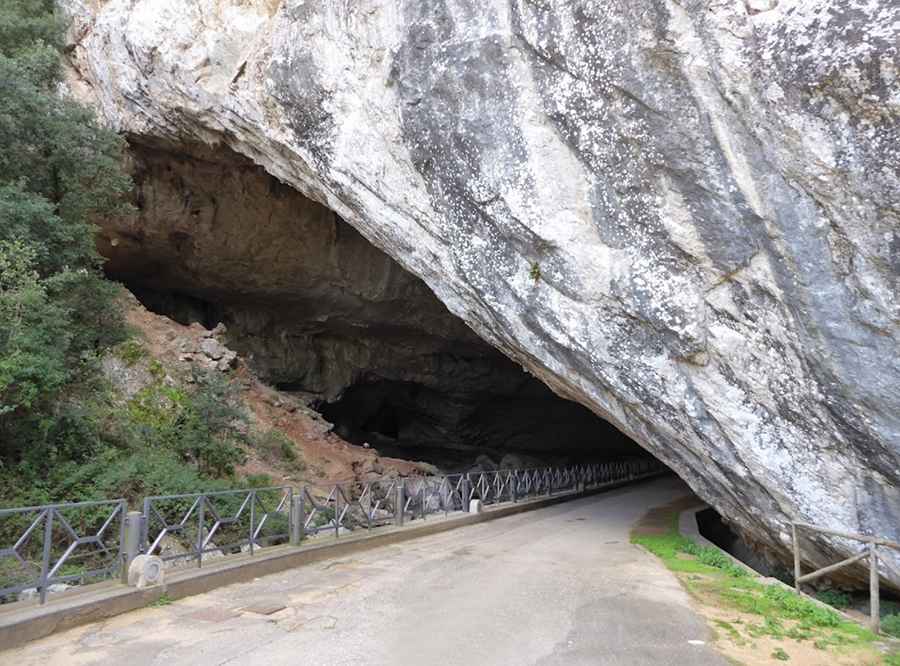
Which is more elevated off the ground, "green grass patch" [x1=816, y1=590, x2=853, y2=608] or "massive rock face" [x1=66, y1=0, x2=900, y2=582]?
"massive rock face" [x1=66, y1=0, x2=900, y2=582]

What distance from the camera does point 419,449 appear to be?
98.4ft

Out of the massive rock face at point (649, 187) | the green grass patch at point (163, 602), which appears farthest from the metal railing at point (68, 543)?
the massive rock face at point (649, 187)

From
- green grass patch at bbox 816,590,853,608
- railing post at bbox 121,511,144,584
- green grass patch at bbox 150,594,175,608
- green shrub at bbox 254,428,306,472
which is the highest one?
green shrub at bbox 254,428,306,472

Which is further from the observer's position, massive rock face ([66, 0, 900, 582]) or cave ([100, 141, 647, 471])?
cave ([100, 141, 647, 471])

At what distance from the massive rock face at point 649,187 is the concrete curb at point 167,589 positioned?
417 centimetres

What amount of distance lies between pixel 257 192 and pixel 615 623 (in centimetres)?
1424

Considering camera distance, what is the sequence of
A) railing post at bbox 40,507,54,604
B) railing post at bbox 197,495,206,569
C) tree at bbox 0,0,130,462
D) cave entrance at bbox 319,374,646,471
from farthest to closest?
1. cave entrance at bbox 319,374,646,471
2. tree at bbox 0,0,130,462
3. railing post at bbox 197,495,206,569
4. railing post at bbox 40,507,54,604

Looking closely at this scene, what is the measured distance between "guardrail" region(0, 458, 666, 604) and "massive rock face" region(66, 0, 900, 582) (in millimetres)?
4080

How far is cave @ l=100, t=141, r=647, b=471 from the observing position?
16812 millimetres

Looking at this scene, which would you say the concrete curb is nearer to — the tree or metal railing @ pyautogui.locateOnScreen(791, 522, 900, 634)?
the tree

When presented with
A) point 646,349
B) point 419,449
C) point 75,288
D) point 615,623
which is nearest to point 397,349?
point 419,449

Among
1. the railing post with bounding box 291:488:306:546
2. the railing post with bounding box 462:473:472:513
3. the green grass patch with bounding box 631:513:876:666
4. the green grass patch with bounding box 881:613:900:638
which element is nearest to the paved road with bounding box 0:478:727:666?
the green grass patch with bounding box 631:513:876:666

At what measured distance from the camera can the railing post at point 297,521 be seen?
9.33m

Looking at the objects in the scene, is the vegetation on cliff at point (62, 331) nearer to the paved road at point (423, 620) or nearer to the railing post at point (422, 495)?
the paved road at point (423, 620)
